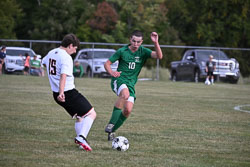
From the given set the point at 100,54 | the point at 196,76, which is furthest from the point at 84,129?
the point at 100,54

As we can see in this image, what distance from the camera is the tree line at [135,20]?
48.5 meters

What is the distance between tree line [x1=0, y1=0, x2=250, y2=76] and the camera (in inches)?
1909

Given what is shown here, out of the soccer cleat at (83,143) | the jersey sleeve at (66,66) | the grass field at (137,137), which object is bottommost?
the grass field at (137,137)

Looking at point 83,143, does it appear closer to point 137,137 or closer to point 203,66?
point 137,137

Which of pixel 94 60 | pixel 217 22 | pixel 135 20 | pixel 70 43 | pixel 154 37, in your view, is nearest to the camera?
pixel 70 43

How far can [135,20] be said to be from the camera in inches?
2057

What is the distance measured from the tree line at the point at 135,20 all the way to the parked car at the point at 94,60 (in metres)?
16.3

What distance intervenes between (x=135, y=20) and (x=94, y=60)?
69.1 ft

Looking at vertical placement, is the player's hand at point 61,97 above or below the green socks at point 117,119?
above

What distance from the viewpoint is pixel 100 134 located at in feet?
29.9

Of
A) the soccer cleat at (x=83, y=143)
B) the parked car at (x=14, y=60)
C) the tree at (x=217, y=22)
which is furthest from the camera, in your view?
the tree at (x=217, y=22)

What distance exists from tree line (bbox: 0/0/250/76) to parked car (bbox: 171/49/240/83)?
1527 centimetres

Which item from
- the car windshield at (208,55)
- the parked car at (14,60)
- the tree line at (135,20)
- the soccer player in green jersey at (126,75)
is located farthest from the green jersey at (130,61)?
the tree line at (135,20)

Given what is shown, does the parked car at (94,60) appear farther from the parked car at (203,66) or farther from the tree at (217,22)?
the tree at (217,22)
